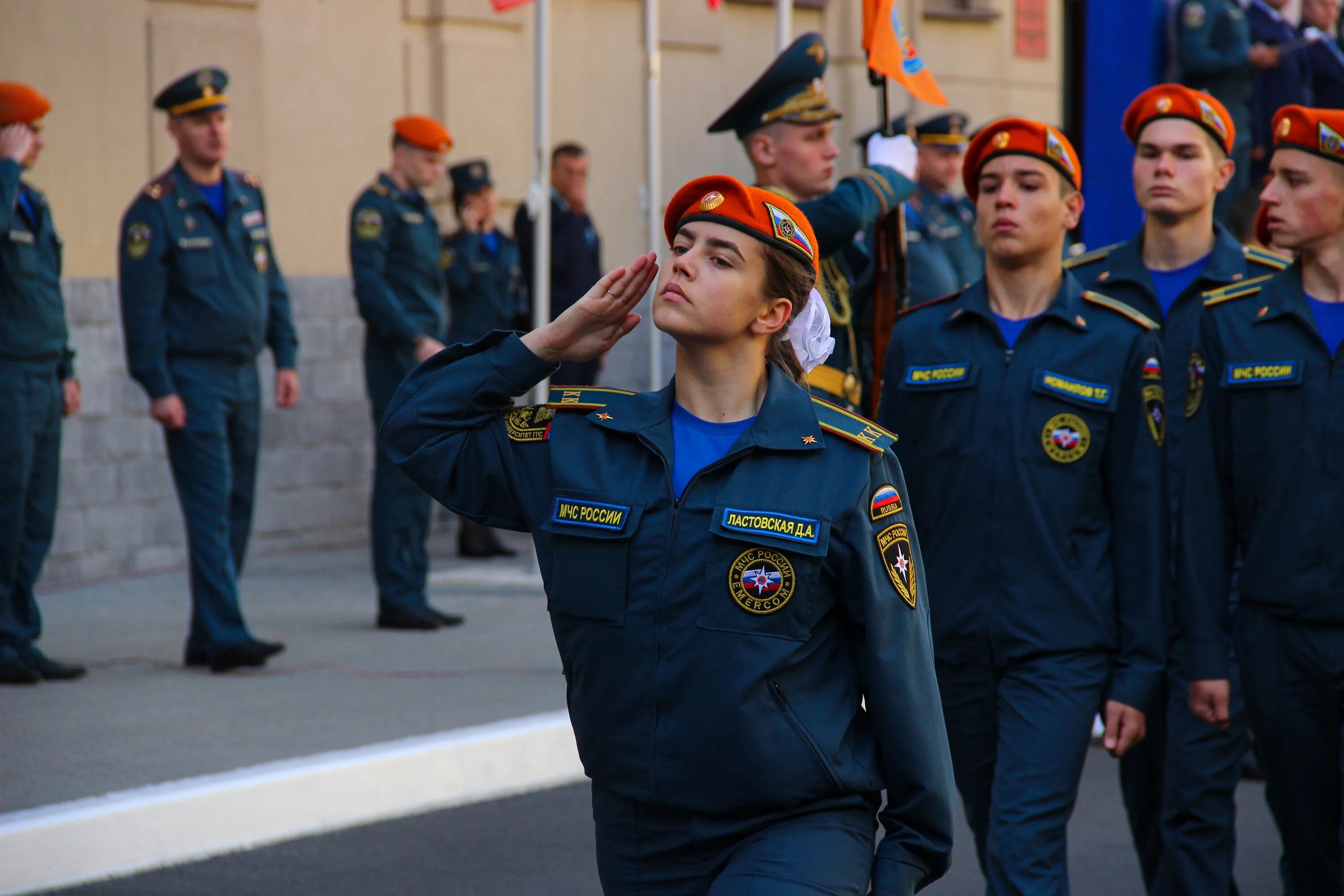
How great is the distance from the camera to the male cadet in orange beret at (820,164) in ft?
18.3

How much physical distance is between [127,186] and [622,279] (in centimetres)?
775

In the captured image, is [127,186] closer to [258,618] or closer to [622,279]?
[258,618]

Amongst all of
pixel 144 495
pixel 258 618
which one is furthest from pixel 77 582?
pixel 258 618

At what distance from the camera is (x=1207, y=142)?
19.9 ft

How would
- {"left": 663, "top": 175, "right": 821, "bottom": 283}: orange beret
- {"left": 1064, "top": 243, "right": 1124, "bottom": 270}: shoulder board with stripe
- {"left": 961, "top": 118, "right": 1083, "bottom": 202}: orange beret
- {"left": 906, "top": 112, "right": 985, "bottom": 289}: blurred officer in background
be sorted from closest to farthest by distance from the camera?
1. {"left": 663, "top": 175, "right": 821, "bottom": 283}: orange beret
2. {"left": 961, "top": 118, "right": 1083, "bottom": 202}: orange beret
3. {"left": 1064, "top": 243, "right": 1124, "bottom": 270}: shoulder board with stripe
4. {"left": 906, "top": 112, "right": 985, "bottom": 289}: blurred officer in background

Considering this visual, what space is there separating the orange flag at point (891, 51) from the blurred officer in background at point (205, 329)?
10.3 ft

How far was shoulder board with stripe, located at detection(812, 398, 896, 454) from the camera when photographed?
10.5 ft

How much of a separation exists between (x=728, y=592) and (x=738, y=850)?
0.43 meters

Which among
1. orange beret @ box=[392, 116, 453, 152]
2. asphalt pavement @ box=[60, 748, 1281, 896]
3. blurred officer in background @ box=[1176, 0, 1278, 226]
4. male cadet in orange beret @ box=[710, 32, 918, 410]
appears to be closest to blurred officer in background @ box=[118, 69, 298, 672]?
orange beret @ box=[392, 116, 453, 152]

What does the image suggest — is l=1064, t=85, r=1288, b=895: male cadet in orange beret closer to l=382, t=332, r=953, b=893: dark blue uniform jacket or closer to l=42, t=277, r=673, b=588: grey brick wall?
l=382, t=332, r=953, b=893: dark blue uniform jacket

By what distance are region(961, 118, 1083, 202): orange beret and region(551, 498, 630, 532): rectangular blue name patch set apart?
2162 millimetres

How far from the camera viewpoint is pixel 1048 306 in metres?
4.75

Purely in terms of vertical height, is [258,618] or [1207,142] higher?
[1207,142]

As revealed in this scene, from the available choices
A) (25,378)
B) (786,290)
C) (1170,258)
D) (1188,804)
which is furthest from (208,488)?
(786,290)
